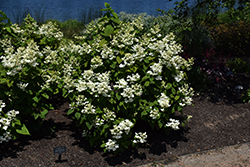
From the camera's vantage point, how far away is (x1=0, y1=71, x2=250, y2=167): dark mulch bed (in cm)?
370

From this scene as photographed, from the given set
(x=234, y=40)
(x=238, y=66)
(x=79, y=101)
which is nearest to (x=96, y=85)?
(x=79, y=101)

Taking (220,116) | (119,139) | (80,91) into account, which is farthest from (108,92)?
(220,116)

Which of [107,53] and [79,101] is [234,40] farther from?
[79,101]

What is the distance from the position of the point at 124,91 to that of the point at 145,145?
43.2 inches

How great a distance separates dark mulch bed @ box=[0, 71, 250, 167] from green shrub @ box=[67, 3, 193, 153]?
0.74ft

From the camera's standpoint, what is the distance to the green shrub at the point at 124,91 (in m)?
3.62

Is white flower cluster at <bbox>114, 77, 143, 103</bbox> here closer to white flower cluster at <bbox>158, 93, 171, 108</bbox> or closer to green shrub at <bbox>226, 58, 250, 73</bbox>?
white flower cluster at <bbox>158, 93, 171, 108</bbox>

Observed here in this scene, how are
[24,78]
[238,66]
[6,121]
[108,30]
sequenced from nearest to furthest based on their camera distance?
[6,121], [24,78], [108,30], [238,66]

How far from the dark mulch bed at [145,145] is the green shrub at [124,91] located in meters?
0.23

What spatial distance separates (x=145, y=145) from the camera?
4.13m

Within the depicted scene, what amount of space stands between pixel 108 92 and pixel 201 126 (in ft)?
6.83

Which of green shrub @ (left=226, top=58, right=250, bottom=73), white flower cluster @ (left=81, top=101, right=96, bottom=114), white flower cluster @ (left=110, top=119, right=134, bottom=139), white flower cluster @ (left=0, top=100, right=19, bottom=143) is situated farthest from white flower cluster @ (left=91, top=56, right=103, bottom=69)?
green shrub @ (left=226, top=58, right=250, bottom=73)

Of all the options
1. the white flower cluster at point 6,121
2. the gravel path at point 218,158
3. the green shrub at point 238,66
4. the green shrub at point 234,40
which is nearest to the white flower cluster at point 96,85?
the white flower cluster at point 6,121

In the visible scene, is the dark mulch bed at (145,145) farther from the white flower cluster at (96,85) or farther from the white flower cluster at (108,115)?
the white flower cluster at (96,85)
